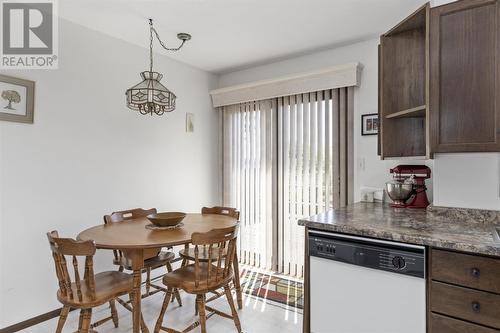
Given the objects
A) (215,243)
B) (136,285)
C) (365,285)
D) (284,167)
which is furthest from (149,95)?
(365,285)

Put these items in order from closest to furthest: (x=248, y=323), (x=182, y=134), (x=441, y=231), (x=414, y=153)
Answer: (x=441, y=231)
(x=414, y=153)
(x=248, y=323)
(x=182, y=134)

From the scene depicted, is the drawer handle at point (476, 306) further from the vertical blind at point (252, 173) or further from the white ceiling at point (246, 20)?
the vertical blind at point (252, 173)

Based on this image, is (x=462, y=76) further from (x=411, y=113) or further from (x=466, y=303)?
(x=466, y=303)

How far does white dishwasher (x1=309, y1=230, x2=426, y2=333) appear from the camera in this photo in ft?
4.97

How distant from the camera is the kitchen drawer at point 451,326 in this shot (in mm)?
1360

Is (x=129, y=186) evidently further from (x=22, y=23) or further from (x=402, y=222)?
(x=402, y=222)

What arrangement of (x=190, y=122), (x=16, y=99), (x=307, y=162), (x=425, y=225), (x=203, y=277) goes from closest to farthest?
(x=425, y=225), (x=203, y=277), (x=16, y=99), (x=307, y=162), (x=190, y=122)

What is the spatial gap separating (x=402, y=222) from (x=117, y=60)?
285 cm

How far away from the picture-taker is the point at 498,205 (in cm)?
185

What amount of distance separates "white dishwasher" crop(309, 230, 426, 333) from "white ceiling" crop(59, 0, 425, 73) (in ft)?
5.76

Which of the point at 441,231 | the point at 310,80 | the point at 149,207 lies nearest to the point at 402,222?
the point at 441,231

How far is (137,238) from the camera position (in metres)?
2.03

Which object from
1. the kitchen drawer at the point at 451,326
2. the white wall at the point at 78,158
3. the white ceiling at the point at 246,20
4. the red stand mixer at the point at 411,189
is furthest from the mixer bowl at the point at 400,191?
the white wall at the point at 78,158

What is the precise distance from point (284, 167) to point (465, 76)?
2041 millimetres
